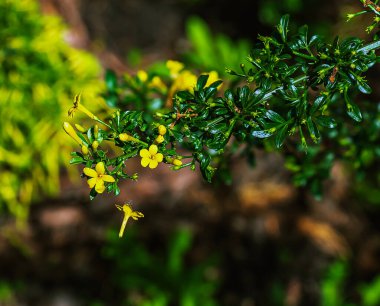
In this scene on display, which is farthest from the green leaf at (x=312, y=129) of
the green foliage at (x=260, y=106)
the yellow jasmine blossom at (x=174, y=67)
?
the yellow jasmine blossom at (x=174, y=67)

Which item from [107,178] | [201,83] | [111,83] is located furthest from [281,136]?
[111,83]

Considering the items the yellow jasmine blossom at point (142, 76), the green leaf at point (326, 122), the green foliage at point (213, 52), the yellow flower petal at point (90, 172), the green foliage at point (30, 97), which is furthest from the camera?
the green foliage at point (213, 52)

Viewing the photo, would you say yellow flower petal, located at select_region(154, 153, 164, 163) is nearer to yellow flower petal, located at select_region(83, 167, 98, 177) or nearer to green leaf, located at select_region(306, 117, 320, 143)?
yellow flower petal, located at select_region(83, 167, 98, 177)

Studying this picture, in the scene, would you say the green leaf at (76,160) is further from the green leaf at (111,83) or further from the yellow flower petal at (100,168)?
the green leaf at (111,83)

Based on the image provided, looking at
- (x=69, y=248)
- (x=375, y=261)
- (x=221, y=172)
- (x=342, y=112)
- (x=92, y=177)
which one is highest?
(x=92, y=177)

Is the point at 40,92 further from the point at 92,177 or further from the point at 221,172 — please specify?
the point at 92,177

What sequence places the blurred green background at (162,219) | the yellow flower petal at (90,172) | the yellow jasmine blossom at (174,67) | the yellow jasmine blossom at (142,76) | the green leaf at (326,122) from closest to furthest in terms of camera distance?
the yellow flower petal at (90,172) → the green leaf at (326,122) → the yellow jasmine blossom at (174,67) → the yellow jasmine blossom at (142,76) → the blurred green background at (162,219)

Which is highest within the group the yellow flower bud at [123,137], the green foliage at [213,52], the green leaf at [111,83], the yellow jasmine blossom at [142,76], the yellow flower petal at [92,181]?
the yellow flower bud at [123,137]

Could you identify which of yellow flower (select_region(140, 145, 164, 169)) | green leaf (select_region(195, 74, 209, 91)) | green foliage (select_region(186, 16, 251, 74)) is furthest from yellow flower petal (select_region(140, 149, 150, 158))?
green foliage (select_region(186, 16, 251, 74))

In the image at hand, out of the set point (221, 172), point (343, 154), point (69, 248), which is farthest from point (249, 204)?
point (221, 172)
